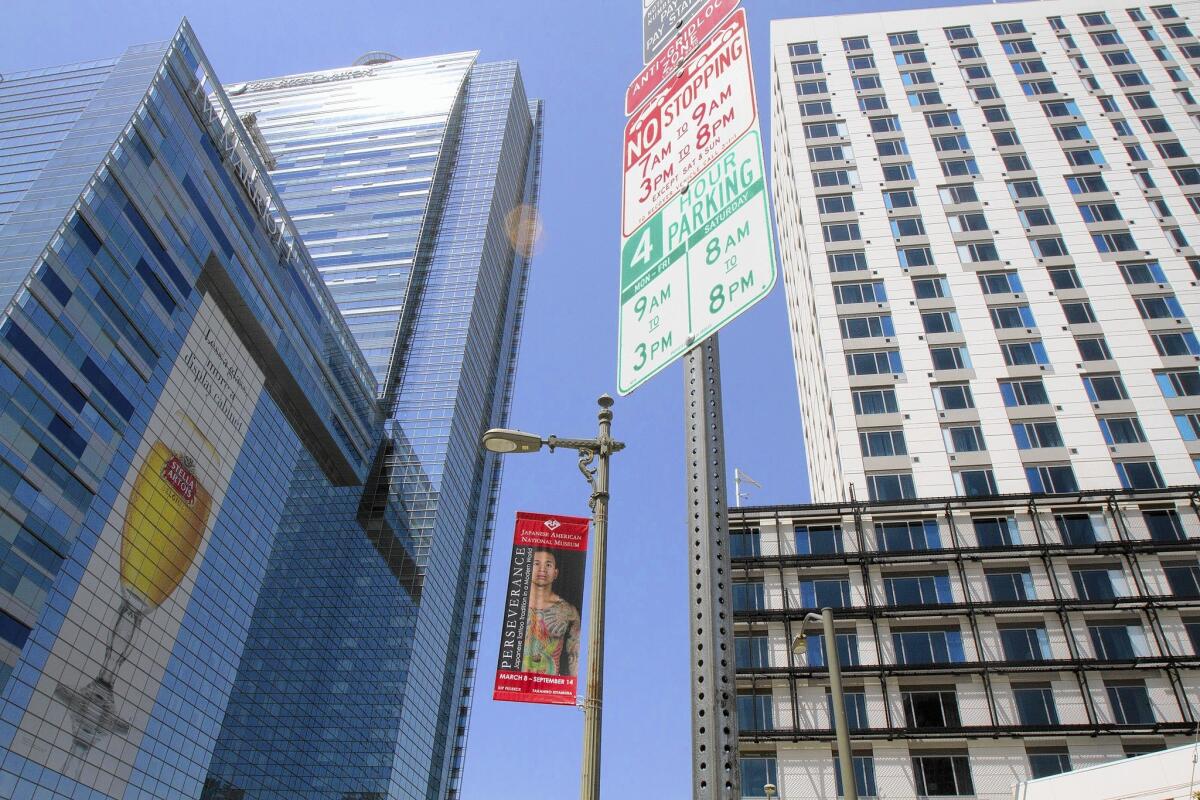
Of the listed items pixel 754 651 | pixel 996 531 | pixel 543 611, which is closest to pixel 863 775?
pixel 754 651

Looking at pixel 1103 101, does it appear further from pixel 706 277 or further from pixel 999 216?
pixel 706 277

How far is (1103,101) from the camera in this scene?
203ft

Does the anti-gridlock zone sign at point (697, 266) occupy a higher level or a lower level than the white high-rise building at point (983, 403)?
lower

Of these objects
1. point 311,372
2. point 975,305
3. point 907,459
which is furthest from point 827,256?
point 311,372

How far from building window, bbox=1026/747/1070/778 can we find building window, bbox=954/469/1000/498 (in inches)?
501

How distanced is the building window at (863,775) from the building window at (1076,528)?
48.0 ft

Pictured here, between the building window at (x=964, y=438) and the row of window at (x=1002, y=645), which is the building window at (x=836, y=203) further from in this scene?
the row of window at (x=1002, y=645)

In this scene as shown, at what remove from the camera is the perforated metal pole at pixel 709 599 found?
3.74 meters

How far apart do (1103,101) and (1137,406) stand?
25.5 metres

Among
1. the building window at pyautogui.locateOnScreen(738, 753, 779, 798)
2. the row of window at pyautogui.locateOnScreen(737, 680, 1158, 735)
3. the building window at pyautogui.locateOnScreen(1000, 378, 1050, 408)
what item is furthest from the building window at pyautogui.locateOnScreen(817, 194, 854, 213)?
the building window at pyautogui.locateOnScreen(738, 753, 779, 798)

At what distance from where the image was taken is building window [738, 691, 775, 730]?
40250 mm

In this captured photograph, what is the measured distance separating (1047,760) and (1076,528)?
37.9 feet

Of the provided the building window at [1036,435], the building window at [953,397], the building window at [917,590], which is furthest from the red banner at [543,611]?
the building window at [1036,435]

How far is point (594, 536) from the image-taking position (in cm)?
1059
